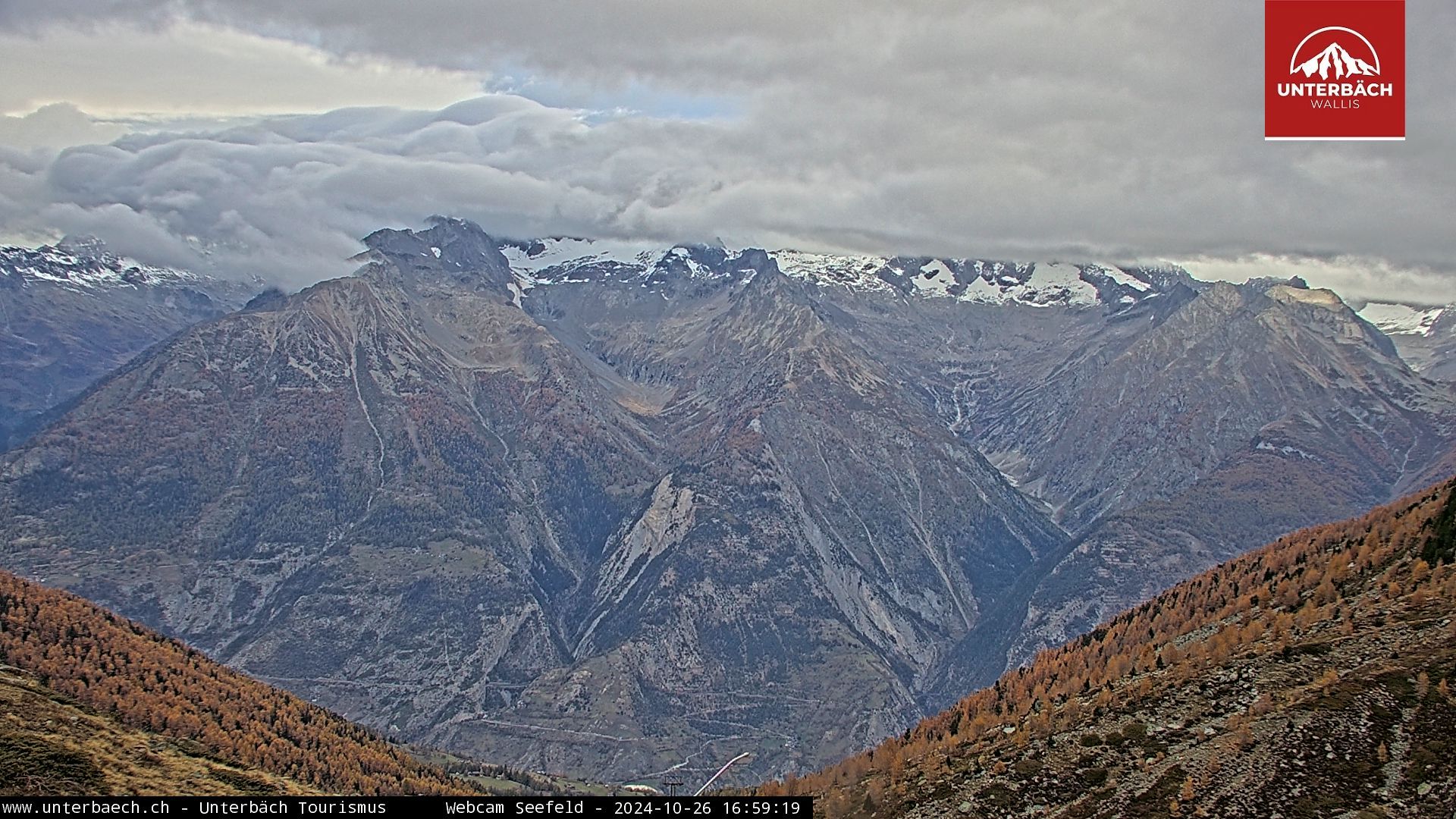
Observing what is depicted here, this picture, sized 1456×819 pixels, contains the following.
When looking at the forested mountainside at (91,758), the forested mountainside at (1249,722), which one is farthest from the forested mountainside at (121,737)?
the forested mountainside at (1249,722)

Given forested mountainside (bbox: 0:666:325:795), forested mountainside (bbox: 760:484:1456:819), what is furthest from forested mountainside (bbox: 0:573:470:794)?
forested mountainside (bbox: 760:484:1456:819)

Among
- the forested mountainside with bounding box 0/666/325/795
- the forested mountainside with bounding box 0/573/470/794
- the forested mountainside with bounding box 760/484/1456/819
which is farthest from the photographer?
the forested mountainside with bounding box 0/573/470/794

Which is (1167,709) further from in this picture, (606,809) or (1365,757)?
(606,809)

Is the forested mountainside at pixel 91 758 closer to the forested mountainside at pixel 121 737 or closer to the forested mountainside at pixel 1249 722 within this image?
the forested mountainside at pixel 121 737

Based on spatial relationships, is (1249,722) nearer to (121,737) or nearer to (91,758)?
(91,758)

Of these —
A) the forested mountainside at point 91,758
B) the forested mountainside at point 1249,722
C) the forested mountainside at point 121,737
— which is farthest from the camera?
the forested mountainside at point 121,737

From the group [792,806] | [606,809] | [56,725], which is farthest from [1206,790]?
[56,725]

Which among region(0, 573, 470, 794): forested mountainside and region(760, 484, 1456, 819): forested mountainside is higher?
region(760, 484, 1456, 819): forested mountainside

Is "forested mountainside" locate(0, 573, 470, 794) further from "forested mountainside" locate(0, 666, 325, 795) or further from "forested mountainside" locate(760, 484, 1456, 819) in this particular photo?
"forested mountainside" locate(760, 484, 1456, 819)
